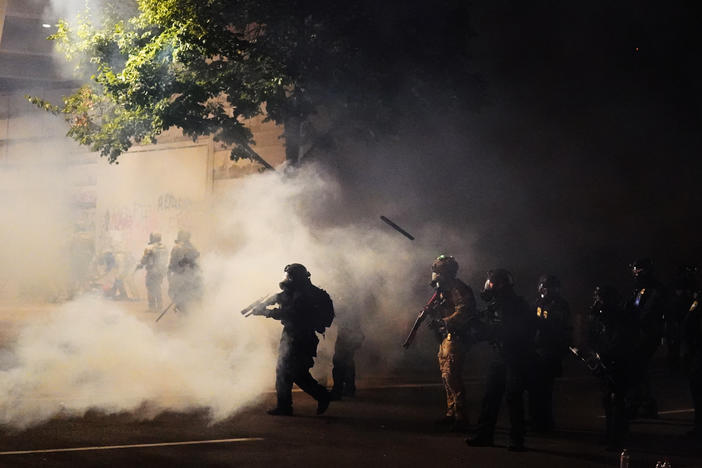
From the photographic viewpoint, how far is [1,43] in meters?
27.5

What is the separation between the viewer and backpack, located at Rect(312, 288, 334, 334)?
9.28 m

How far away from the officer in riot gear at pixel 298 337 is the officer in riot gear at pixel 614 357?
289cm

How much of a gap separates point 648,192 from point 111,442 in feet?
46.9

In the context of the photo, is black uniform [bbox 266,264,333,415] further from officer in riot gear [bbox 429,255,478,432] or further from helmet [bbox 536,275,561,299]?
helmet [bbox 536,275,561,299]

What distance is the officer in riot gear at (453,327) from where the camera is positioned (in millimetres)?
8492

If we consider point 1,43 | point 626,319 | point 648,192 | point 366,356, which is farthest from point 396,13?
point 1,43

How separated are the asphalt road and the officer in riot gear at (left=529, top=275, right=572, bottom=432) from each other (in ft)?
0.84

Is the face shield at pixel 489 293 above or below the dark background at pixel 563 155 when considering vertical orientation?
below

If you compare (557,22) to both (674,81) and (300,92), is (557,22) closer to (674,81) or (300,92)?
(674,81)

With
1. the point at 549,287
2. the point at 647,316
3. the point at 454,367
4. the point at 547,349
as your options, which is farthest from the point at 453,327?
the point at 647,316

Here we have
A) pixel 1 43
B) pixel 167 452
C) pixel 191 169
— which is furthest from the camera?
pixel 1 43

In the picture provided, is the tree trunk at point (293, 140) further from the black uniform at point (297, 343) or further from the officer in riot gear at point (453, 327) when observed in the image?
the officer in riot gear at point (453, 327)

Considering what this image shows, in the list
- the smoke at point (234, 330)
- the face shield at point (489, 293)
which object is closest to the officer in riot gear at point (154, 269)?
the smoke at point (234, 330)

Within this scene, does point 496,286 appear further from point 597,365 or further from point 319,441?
point 319,441
